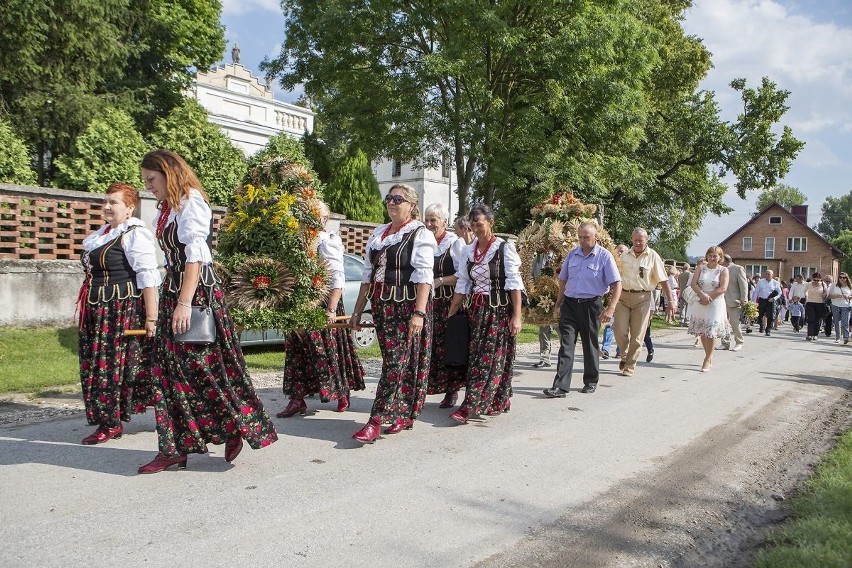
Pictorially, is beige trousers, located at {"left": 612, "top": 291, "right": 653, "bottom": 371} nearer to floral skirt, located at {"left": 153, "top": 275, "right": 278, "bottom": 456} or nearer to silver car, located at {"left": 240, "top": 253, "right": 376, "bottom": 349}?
silver car, located at {"left": 240, "top": 253, "right": 376, "bottom": 349}

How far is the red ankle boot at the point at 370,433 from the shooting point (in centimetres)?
568

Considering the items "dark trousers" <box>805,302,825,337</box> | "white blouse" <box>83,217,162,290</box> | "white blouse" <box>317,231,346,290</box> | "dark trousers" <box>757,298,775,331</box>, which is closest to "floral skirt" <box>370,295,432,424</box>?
"white blouse" <box>317,231,346,290</box>

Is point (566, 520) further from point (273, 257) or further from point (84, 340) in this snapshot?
point (84, 340)

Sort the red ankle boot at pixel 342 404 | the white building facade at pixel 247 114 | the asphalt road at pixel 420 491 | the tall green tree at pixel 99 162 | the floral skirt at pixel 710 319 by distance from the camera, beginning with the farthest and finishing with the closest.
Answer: the white building facade at pixel 247 114 → the tall green tree at pixel 99 162 → the floral skirt at pixel 710 319 → the red ankle boot at pixel 342 404 → the asphalt road at pixel 420 491

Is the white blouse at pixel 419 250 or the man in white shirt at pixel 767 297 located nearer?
the white blouse at pixel 419 250

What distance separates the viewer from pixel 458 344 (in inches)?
276

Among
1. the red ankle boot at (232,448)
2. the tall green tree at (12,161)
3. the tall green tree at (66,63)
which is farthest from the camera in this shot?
the tall green tree at (66,63)

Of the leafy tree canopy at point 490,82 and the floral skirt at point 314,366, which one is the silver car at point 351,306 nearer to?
the floral skirt at point 314,366

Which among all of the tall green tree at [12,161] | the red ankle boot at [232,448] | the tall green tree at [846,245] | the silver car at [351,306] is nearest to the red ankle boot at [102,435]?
the red ankle boot at [232,448]

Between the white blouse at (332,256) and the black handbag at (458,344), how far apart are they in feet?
3.97

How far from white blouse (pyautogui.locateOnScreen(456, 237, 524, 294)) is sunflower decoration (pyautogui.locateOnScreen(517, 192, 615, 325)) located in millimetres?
1999

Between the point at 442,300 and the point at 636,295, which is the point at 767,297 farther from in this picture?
the point at 442,300

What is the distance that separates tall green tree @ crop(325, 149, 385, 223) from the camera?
31.8m

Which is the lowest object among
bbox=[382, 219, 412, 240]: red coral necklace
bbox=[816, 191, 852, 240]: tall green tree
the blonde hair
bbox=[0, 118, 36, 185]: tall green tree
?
bbox=[382, 219, 412, 240]: red coral necklace
